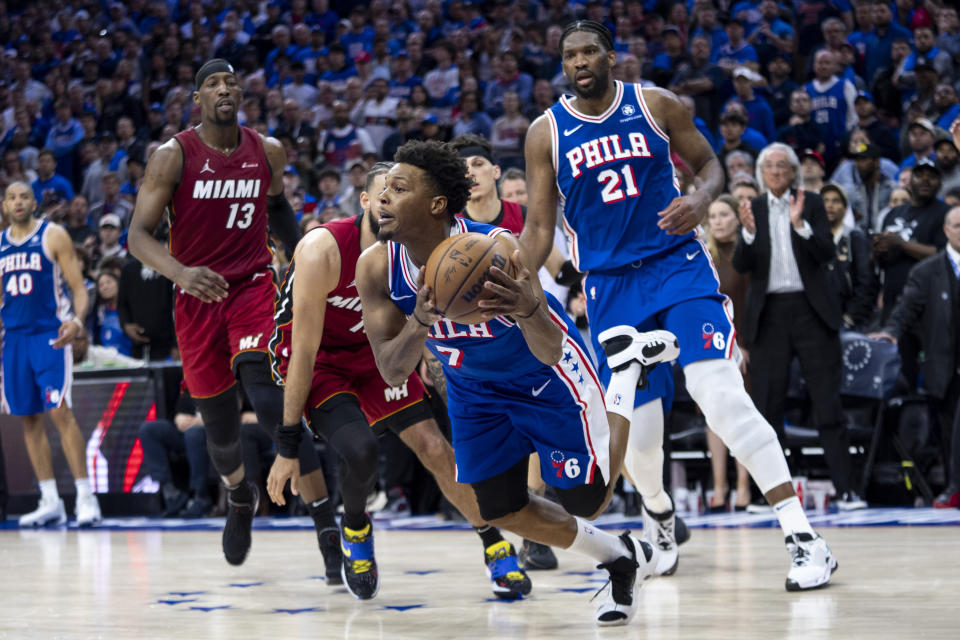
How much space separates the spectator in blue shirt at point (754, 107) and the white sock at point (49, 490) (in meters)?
6.73

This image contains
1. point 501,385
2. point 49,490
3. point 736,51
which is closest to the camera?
point 501,385

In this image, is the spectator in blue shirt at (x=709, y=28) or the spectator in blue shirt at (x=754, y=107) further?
the spectator in blue shirt at (x=709, y=28)

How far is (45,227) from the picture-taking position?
8672 mm

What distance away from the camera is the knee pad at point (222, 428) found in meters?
5.45

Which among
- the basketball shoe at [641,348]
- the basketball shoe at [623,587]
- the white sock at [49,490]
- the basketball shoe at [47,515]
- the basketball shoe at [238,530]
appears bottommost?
the basketball shoe at [47,515]

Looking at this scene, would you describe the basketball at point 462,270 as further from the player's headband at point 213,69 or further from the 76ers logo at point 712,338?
the player's headband at point 213,69

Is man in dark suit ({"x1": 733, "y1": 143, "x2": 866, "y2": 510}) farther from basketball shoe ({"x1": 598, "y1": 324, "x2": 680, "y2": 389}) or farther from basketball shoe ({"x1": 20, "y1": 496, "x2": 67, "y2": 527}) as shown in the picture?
basketball shoe ({"x1": 20, "y1": 496, "x2": 67, "y2": 527})

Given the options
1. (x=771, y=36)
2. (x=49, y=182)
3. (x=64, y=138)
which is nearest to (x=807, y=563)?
(x=771, y=36)

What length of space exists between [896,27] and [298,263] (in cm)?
848

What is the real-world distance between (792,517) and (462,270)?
188 cm

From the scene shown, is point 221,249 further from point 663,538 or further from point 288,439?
point 663,538

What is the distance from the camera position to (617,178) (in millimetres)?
4551

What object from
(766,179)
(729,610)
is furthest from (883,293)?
(729,610)

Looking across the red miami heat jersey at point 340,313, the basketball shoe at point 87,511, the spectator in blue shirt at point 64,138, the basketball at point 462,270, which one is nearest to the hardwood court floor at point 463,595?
the red miami heat jersey at point 340,313
